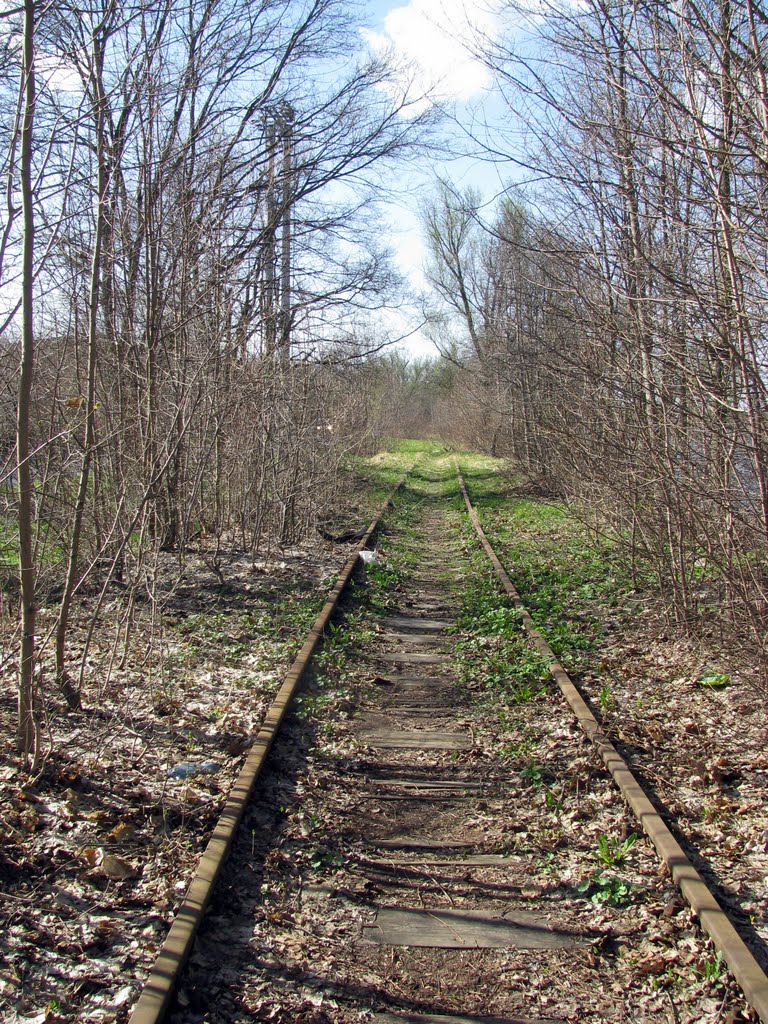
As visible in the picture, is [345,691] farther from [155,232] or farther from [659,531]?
[155,232]

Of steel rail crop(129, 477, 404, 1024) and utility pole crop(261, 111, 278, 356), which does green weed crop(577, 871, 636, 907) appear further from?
utility pole crop(261, 111, 278, 356)

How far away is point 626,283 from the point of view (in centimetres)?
725

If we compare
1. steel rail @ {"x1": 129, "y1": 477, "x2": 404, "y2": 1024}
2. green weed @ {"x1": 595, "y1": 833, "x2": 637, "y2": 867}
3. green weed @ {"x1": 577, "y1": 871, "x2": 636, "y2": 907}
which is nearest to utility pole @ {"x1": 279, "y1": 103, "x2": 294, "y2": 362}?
steel rail @ {"x1": 129, "y1": 477, "x2": 404, "y2": 1024}

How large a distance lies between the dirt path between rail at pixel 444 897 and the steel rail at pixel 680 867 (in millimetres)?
87

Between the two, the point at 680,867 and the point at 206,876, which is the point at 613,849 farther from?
the point at 206,876

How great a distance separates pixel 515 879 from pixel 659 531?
15.1 feet

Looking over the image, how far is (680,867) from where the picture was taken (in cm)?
369

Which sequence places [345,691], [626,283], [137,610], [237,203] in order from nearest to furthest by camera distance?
[345,691] → [626,283] → [137,610] → [237,203]

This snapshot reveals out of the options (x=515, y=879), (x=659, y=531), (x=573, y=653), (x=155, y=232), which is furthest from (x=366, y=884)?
(x=155, y=232)

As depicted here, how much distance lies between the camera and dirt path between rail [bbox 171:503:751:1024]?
3.11m

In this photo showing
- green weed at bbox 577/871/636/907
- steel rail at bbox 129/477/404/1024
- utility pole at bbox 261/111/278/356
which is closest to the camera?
steel rail at bbox 129/477/404/1024

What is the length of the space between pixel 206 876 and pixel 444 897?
1.09 m

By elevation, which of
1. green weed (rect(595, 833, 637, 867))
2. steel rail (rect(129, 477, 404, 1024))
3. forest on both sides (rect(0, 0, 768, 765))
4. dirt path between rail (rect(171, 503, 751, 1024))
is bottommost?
dirt path between rail (rect(171, 503, 751, 1024))

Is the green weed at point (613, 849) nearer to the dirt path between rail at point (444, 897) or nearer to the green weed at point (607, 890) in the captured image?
the dirt path between rail at point (444, 897)
